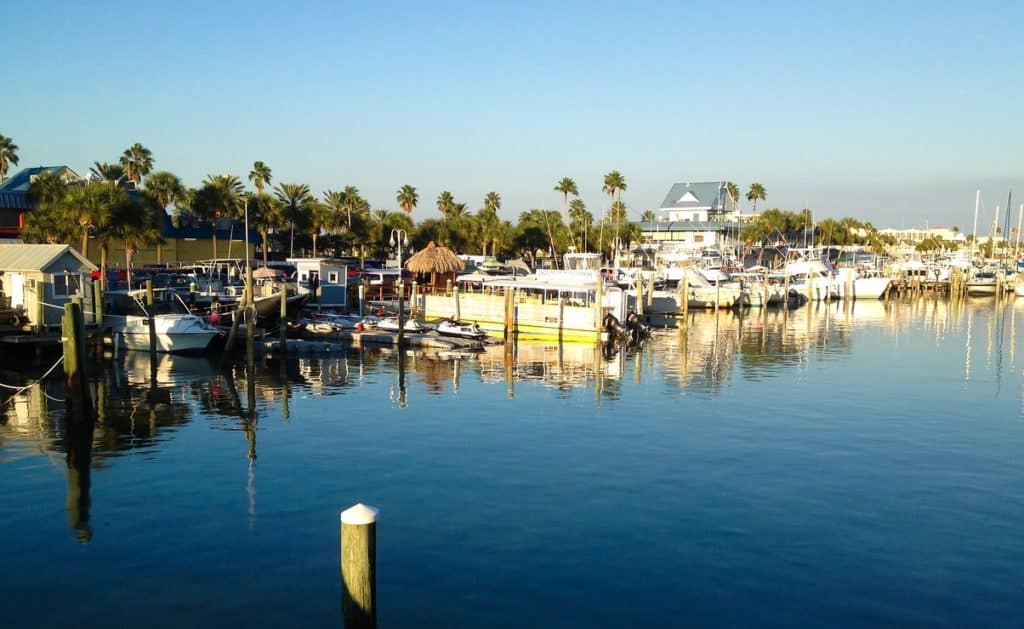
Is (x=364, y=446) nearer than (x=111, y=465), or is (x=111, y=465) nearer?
(x=111, y=465)

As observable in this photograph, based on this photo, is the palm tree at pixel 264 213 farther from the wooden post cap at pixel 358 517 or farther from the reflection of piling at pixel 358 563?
the wooden post cap at pixel 358 517

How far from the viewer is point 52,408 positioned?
27.7 m

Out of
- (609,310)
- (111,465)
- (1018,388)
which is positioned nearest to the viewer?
(111,465)

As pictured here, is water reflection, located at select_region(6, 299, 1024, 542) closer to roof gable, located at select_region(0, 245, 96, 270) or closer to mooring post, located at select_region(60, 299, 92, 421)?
mooring post, located at select_region(60, 299, 92, 421)

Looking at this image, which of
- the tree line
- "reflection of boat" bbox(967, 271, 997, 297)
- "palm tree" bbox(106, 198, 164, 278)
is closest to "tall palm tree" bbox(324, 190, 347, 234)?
the tree line

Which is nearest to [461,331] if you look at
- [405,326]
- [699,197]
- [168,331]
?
[405,326]

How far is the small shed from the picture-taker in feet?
117

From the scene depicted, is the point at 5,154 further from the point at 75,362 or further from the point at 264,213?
the point at 75,362

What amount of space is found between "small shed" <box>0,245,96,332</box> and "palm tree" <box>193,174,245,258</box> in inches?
1443

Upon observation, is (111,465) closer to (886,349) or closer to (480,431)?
(480,431)

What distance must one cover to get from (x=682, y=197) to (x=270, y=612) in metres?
136

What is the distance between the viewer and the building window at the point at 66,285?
120ft

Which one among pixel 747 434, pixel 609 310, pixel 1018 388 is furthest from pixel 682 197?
pixel 747 434

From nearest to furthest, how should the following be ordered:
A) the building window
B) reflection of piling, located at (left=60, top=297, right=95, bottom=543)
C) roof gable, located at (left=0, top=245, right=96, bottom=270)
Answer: reflection of piling, located at (left=60, top=297, right=95, bottom=543)
roof gable, located at (left=0, top=245, right=96, bottom=270)
the building window
